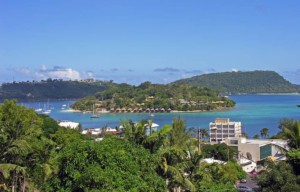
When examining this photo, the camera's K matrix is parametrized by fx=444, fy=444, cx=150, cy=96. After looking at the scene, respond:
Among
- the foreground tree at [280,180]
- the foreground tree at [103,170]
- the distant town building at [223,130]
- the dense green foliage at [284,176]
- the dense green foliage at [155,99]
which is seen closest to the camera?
the foreground tree at [103,170]

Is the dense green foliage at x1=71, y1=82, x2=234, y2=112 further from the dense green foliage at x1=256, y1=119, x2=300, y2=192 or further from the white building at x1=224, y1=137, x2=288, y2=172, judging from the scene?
the dense green foliage at x1=256, y1=119, x2=300, y2=192

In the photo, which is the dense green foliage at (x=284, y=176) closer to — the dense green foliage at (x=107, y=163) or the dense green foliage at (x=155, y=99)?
the dense green foliage at (x=107, y=163)

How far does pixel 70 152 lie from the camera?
10.4 m

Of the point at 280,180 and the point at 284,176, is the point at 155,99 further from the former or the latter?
the point at 280,180

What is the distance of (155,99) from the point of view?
146250mm

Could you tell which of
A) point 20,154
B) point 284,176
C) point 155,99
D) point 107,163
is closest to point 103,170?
point 107,163

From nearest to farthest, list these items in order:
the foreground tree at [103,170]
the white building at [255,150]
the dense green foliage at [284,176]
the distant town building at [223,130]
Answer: the foreground tree at [103,170]
the dense green foliage at [284,176]
the white building at [255,150]
the distant town building at [223,130]

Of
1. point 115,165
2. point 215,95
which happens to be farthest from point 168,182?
point 215,95

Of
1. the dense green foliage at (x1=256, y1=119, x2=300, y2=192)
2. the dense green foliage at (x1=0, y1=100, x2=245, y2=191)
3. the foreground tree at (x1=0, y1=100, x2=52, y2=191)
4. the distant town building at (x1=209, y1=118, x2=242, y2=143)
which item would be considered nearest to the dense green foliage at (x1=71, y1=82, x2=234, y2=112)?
the distant town building at (x1=209, y1=118, x2=242, y2=143)

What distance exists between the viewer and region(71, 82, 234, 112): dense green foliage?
5556 inches

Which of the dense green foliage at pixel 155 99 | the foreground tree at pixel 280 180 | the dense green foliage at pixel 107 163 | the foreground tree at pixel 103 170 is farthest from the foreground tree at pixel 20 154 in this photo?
the dense green foliage at pixel 155 99

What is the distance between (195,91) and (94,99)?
3621 cm

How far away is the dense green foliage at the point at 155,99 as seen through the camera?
141125mm

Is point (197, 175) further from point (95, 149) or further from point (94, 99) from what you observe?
point (94, 99)
